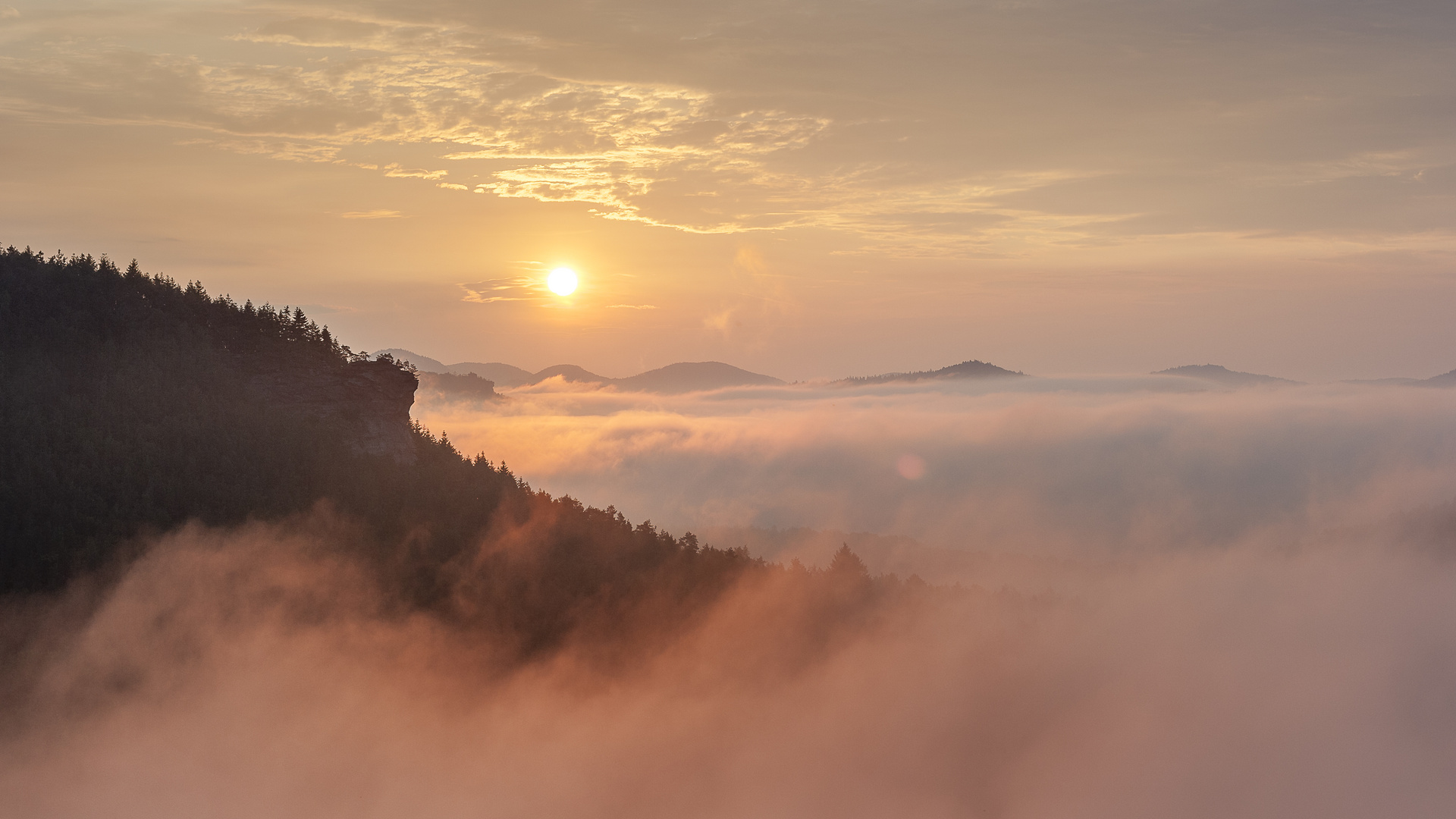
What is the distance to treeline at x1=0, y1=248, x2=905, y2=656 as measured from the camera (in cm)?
6481

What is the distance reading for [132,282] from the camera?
7869 cm

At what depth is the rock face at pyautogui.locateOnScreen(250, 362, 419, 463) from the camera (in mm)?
83188

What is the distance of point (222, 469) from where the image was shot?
71.9m

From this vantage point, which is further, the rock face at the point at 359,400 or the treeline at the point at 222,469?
the rock face at the point at 359,400

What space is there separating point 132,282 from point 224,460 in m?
19.7

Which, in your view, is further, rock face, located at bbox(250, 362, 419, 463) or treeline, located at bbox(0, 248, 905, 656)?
rock face, located at bbox(250, 362, 419, 463)

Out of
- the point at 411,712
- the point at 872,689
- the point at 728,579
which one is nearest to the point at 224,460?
the point at 411,712

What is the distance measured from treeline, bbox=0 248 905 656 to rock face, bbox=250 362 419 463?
0.89 ft

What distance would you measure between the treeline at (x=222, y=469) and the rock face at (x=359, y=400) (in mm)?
272

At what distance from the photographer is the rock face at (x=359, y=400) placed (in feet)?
273

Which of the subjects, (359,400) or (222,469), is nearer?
(222,469)

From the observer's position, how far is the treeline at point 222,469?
64.8 meters

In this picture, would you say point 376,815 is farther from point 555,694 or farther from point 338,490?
point 338,490

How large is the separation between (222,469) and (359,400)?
54.8ft
